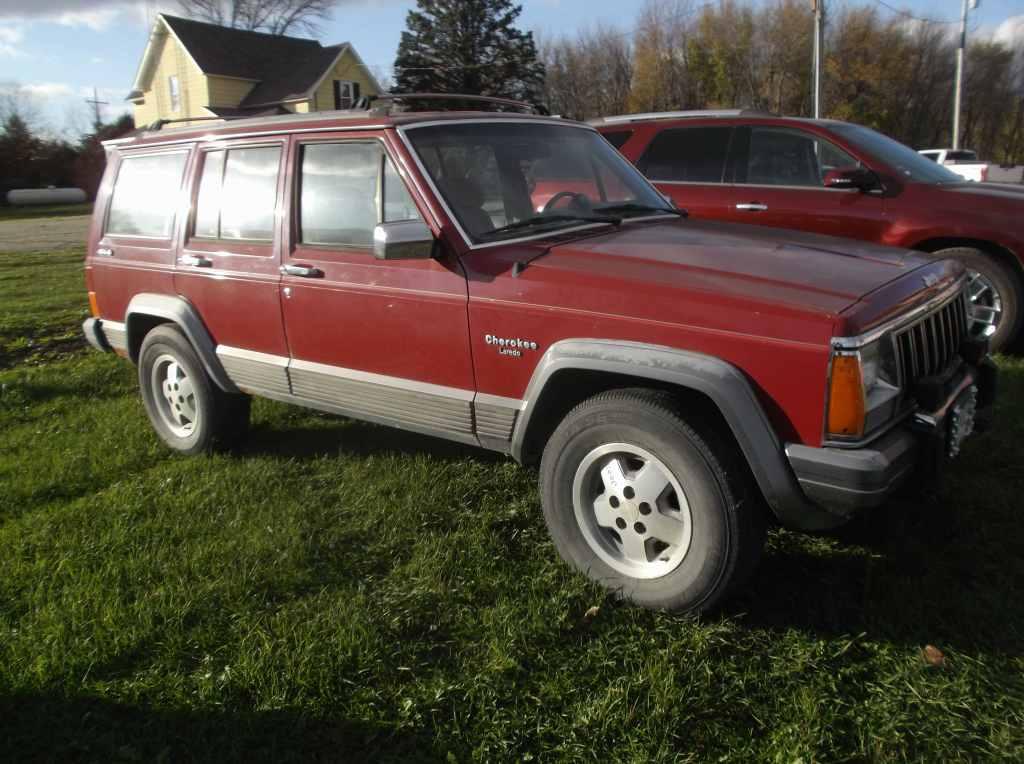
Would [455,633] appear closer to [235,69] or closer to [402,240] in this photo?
[402,240]

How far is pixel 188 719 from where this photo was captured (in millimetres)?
2719

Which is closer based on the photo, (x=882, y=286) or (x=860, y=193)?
(x=882, y=286)

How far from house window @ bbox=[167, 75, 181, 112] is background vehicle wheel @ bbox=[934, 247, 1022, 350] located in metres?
45.5

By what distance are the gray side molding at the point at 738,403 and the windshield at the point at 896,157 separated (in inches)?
171

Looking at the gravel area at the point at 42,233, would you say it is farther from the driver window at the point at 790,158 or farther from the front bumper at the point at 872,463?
the front bumper at the point at 872,463

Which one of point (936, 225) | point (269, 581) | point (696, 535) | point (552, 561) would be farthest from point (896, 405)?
point (936, 225)

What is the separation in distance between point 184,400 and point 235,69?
42745mm

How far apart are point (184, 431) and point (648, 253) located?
10.6 feet

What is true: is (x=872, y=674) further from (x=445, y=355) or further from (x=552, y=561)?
(x=445, y=355)

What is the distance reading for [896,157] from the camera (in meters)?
6.53

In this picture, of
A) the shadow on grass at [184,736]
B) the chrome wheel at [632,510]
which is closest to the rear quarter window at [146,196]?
the shadow on grass at [184,736]

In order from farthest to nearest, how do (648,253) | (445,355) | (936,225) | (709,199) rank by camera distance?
1. (709,199)
2. (936,225)
3. (445,355)
4. (648,253)

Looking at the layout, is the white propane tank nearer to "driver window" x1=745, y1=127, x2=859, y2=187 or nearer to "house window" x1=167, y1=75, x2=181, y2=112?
"house window" x1=167, y1=75, x2=181, y2=112

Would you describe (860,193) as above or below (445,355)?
above
